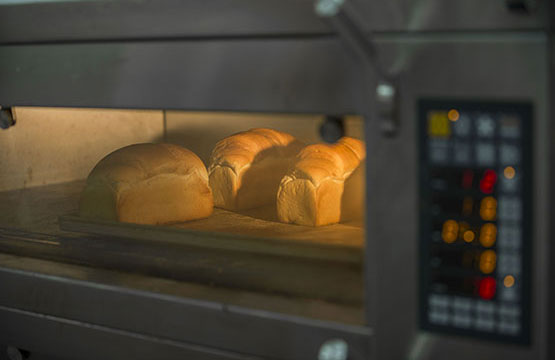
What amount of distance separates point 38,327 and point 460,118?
79cm

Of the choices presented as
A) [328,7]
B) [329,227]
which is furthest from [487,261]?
[329,227]

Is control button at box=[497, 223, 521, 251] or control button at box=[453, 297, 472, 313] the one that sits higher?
control button at box=[497, 223, 521, 251]

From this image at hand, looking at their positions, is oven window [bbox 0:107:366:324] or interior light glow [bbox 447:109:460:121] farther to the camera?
oven window [bbox 0:107:366:324]

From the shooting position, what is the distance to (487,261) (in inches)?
31.9

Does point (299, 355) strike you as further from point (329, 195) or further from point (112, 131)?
point (112, 131)

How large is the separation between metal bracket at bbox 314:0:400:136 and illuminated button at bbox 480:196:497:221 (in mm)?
134

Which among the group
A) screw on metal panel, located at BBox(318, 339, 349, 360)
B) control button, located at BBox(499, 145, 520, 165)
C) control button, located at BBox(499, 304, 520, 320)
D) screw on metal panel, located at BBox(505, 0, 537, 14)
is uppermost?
screw on metal panel, located at BBox(505, 0, 537, 14)

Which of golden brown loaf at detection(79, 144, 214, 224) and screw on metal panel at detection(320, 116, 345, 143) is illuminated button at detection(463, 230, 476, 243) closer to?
screw on metal panel at detection(320, 116, 345, 143)

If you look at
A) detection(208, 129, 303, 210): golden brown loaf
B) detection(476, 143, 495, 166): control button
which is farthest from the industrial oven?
detection(208, 129, 303, 210): golden brown loaf

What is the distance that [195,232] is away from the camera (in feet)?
3.81

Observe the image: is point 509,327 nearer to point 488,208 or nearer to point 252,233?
point 488,208

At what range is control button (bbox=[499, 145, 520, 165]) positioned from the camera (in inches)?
30.6

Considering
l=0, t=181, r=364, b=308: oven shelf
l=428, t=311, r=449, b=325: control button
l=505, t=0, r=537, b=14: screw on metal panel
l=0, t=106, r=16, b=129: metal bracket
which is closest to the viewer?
l=505, t=0, r=537, b=14: screw on metal panel

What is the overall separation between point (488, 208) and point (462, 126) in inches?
4.0
